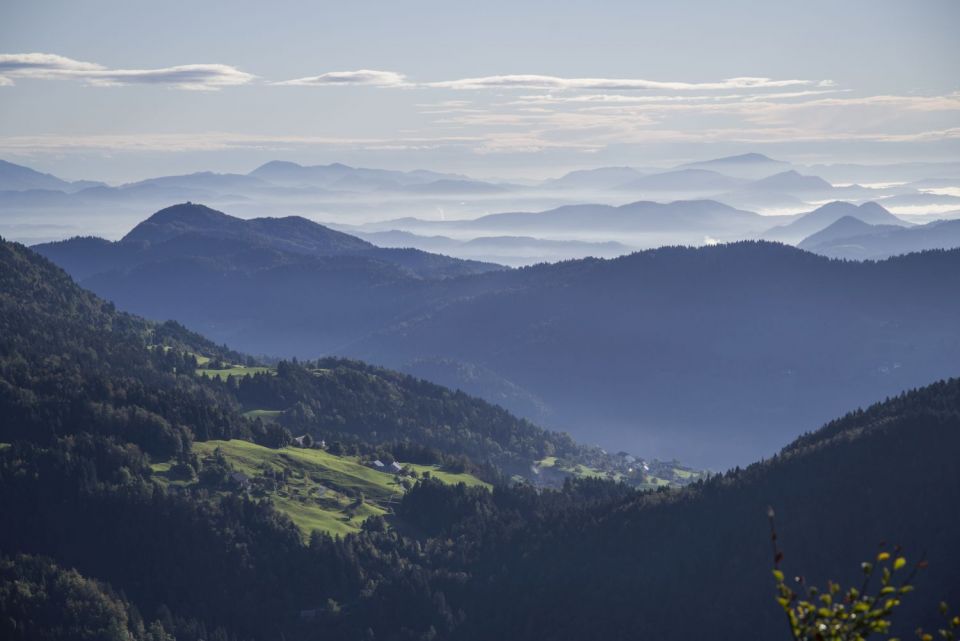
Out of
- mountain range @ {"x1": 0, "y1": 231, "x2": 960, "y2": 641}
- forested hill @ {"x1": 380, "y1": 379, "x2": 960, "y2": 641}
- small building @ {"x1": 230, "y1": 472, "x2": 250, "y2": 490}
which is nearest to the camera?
forested hill @ {"x1": 380, "y1": 379, "x2": 960, "y2": 641}

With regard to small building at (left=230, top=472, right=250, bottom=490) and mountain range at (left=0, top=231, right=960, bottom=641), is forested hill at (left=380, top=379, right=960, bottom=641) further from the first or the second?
small building at (left=230, top=472, right=250, bottom=490)

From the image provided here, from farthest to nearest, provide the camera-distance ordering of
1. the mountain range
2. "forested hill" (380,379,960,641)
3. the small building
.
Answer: the small building, the mountain range, "forested hill" (380,379,960,641)

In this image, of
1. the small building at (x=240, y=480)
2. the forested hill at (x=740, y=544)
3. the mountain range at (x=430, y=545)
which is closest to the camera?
the forested hill at (x=740, y=544)

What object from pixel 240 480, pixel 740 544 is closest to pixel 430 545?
pixel 240 480

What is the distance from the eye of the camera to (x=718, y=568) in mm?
160625

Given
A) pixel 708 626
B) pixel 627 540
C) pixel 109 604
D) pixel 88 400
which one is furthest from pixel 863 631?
pixel 88 400

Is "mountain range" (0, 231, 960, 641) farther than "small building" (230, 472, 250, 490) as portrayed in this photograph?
No

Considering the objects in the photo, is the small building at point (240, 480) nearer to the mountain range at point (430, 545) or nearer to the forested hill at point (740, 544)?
the mountain range at point (430, 545)

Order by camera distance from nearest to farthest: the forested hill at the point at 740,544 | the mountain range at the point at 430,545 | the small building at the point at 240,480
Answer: the forested hill at the point at 740,544 → the mountain range at the point at 430,545 → the small building at the point at 240,480

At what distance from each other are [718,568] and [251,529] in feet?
208

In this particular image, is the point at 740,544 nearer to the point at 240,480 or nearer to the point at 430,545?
the point at 430,545

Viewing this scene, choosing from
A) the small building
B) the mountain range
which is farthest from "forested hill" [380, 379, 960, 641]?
the small building

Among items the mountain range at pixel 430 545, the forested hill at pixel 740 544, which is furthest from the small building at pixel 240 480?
the forested hill at pixel 740 544

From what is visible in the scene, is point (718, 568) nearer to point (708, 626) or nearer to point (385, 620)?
point (708, 626)
